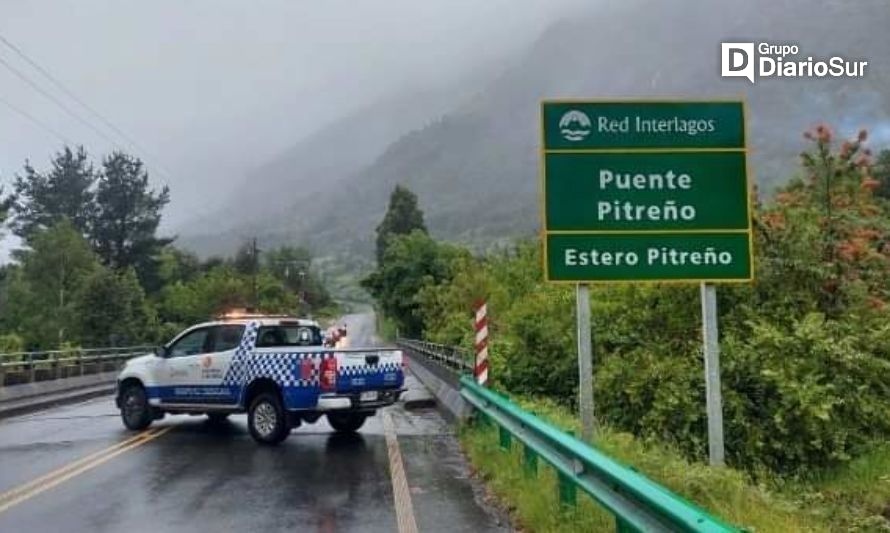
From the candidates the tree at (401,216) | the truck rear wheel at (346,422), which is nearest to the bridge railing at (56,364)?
the truck rear wheel at (346,422)

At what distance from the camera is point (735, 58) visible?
32.0 meters

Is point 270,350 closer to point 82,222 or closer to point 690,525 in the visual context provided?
point 690,525

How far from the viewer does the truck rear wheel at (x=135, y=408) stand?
17.4 metres

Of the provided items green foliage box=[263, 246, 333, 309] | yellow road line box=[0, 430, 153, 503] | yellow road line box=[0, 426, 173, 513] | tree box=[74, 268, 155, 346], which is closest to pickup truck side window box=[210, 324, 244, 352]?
yellow road line box=[0, 426, 173, 513]

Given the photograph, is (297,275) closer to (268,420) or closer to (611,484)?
(268,420)

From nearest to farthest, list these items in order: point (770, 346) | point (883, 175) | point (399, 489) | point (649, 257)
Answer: point (649, 257)
point (399, 489)
point (770, 346)
point (883, 175)

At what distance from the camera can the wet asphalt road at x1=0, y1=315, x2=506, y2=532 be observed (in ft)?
29.8

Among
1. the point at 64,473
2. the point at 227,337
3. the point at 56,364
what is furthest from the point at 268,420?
the point at 56,364

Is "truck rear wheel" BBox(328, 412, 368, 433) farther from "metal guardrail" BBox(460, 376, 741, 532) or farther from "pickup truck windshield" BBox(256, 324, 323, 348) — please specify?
"metal guardrail" BBox(460, 376, 741, 532)

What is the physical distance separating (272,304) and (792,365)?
90549 mm

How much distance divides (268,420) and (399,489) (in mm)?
5087

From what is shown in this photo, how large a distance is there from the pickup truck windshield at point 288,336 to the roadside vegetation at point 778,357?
3708 mm

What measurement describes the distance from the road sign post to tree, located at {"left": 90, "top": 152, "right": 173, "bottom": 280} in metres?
91.0

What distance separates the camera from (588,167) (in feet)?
32.7
